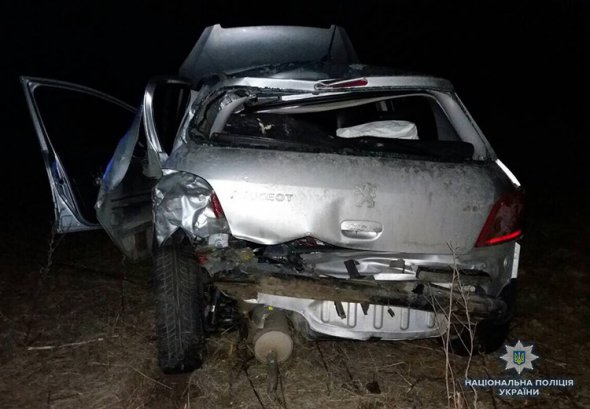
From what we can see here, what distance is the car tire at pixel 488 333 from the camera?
2.96 metres

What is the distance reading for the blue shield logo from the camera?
3.32m

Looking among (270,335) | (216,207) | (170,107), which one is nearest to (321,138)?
(216,207)

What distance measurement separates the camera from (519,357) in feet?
11.1

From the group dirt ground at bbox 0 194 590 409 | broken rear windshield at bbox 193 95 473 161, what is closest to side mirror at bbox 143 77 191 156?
broken rear windshield at bbox 193 95 473 161

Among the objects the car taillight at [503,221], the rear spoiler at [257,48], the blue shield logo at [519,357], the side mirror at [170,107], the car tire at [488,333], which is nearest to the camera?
the car taillight at [503,221]

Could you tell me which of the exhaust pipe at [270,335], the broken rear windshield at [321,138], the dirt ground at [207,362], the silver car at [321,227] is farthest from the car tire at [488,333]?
the exhaust pipe at [270,335]

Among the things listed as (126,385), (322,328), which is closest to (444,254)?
(322,328)

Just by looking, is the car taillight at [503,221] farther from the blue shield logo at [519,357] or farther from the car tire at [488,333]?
the blue shield logo at [519,357]

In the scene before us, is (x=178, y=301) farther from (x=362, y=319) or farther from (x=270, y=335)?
(x=362, y=319)

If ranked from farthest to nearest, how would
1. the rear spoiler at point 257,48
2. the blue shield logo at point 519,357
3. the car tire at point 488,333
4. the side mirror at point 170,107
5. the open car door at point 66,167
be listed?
the rear spoiler at point 257,48 < the open car door at point 66,167 < the side mirror at point 170,107 < the blue shield logo at point 519,357 < the car tire at point 488,333

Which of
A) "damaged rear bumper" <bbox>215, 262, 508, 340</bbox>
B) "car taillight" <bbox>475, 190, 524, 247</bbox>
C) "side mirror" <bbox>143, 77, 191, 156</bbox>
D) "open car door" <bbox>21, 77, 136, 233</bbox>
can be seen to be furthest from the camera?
"open car door" <bbox>21, 77, 136, 233</bbox>

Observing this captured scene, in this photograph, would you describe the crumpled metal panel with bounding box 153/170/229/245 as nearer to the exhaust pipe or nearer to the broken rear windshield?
the broken rear windshield

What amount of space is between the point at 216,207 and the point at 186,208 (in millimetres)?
159

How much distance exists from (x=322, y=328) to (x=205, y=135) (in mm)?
1226
